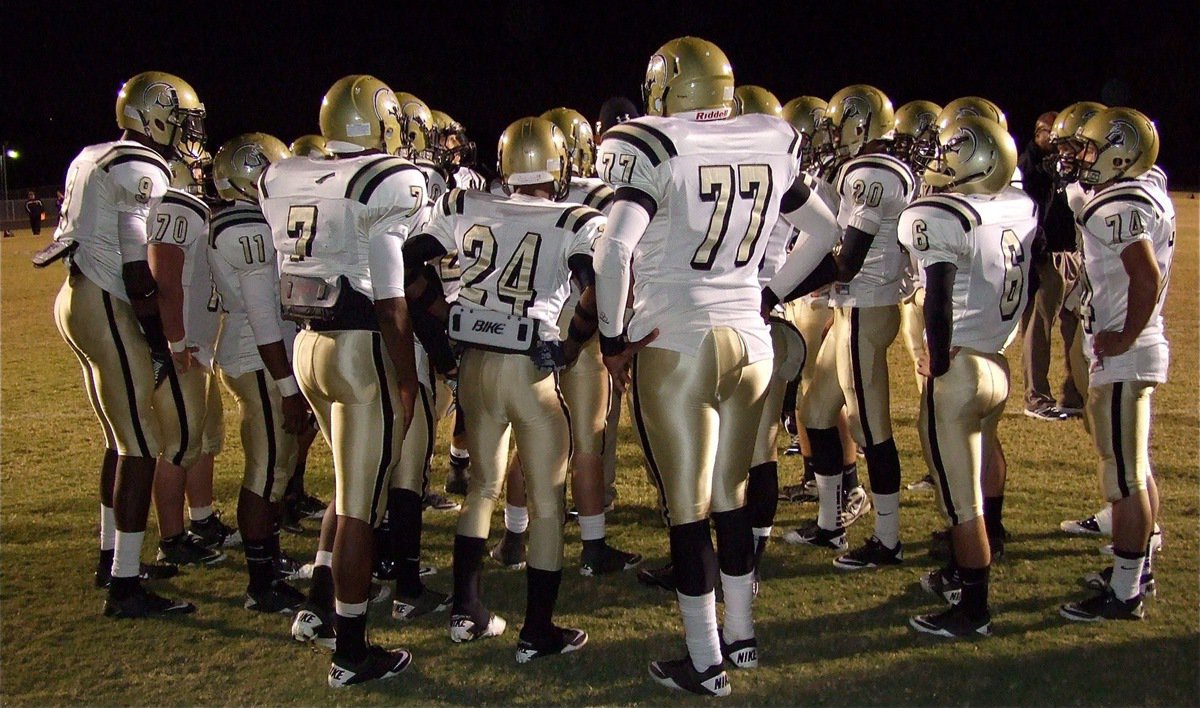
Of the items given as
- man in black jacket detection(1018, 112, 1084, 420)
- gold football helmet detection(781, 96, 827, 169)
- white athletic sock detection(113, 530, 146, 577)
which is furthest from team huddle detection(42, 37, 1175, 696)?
man in black jacket detection(1018, 112, 1084, 420)

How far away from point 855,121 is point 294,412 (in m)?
3.01

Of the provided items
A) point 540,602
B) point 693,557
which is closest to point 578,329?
point 693,557

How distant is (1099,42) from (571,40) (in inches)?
687

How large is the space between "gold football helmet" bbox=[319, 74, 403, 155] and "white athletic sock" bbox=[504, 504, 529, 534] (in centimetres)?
182

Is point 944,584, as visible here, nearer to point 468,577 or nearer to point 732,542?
point 732,542

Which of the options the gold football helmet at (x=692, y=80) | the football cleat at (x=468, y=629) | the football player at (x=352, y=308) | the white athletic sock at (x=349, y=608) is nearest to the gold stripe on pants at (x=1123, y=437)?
the gold football helmet at (x=692, y=80)

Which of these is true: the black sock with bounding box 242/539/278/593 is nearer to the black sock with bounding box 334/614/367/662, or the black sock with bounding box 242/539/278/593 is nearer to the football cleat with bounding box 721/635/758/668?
the black sock with bounding box 334/614/367/662

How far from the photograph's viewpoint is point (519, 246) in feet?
11.9

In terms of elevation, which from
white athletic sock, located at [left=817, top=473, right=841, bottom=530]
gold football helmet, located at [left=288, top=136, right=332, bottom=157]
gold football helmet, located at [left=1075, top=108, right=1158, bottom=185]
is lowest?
white athletic sock, located at [left=817, top=473, right=841, bottom=530]

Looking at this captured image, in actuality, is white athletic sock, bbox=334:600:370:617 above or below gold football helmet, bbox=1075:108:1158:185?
below

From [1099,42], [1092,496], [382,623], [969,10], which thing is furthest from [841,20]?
[382,623]

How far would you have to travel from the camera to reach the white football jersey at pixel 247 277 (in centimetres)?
405

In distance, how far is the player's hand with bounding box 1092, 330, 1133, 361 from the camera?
159 inches

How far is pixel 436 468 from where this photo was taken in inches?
255
